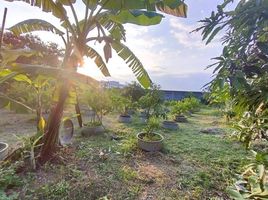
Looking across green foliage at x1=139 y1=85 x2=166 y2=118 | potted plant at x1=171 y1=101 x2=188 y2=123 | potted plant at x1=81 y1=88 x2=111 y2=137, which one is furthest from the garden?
potted plant at x1=171 y1=101 x2=188 y2=123

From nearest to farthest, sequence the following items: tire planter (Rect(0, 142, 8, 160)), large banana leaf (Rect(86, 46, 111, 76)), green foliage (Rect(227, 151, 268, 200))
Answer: green foliage (Rect(227, 151, 268, 200)), tire planter (Rect(0, 142, 8, 160)), large banana leaf (Rect(86, 46, 111, 76))

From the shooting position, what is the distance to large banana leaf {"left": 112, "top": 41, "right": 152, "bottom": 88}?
400 centimetres

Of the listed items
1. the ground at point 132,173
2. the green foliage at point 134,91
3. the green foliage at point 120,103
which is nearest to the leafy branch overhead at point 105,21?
the ground at point 132,173

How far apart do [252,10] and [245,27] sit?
0.13 meters

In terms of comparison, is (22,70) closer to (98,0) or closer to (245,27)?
(98,0)

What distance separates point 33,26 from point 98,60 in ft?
4.28

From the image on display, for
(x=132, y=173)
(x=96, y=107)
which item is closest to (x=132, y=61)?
(x=132, y=173)

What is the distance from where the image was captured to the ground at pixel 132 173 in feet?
9.34

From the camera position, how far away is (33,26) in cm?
398

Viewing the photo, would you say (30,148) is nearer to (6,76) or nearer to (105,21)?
(6,76)

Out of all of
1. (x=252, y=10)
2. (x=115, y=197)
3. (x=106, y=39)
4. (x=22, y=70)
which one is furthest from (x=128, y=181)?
(x=252, y=10)

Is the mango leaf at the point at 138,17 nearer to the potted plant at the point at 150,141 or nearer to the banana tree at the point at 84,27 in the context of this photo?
the banana tree at the point at 84,27

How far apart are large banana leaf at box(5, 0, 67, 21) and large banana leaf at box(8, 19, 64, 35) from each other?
235 mm

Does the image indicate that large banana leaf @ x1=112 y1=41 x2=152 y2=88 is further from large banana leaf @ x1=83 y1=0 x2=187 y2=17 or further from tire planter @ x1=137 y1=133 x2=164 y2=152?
tire planter @ x1=137 y1=133 x2=164 y2=152
